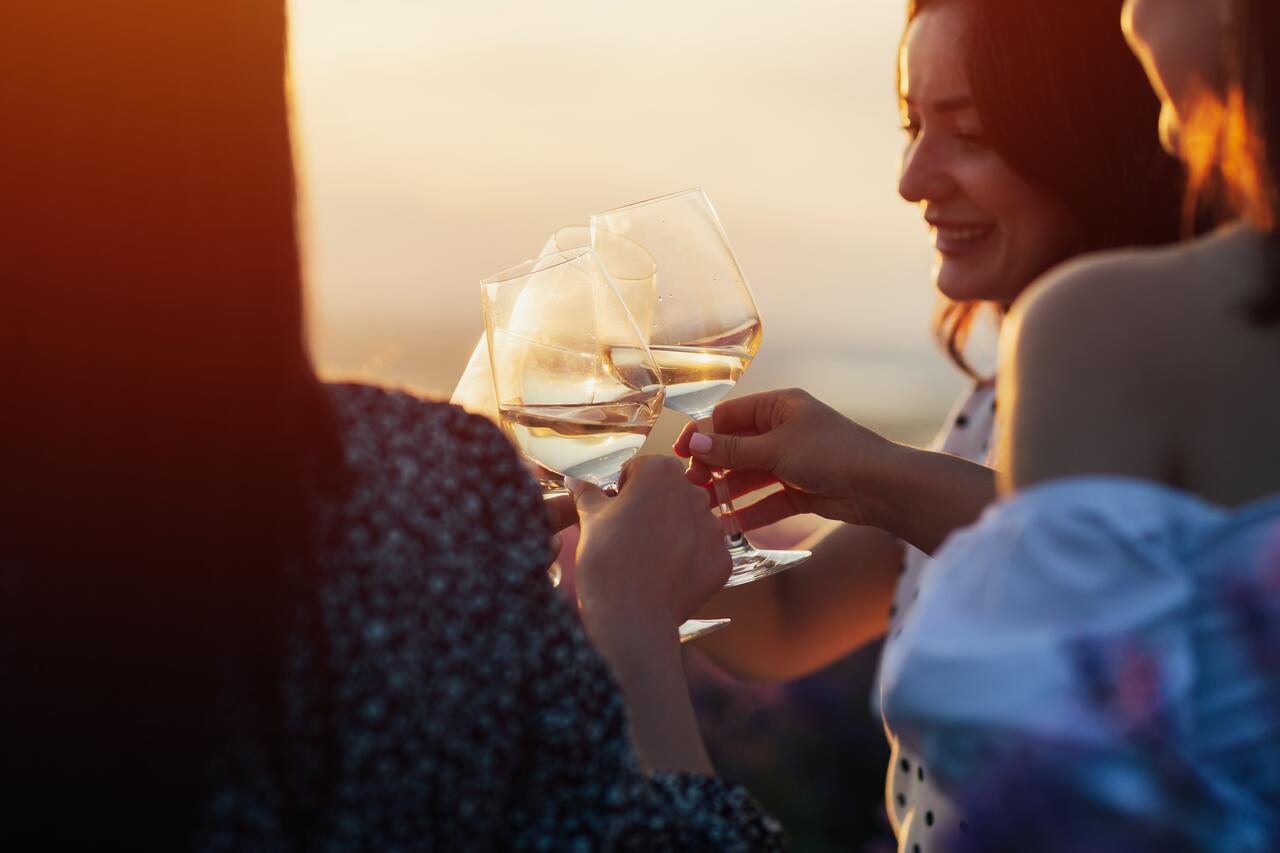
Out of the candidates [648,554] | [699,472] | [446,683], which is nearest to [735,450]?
[699,472]

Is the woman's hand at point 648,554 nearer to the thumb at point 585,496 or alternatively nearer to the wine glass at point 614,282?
the thumb at point 585,496

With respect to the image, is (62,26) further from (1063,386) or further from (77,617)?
(1063,386)

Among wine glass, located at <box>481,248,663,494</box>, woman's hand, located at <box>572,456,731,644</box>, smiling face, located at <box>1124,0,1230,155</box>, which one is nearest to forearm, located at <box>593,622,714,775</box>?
woman's hand, located at <box>572,456,731,644</box>

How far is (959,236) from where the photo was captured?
2406 millimetres

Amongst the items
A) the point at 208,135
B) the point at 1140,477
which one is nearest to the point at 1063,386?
the point at 1140,477

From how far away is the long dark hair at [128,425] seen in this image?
107 cm

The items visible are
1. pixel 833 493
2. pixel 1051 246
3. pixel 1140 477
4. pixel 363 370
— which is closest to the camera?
pixel 1140 477

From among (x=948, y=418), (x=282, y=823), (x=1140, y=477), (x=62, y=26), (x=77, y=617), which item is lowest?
(x=948, y=418)

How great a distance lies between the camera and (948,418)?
8.93 ft

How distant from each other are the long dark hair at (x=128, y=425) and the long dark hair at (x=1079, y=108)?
5.00ft

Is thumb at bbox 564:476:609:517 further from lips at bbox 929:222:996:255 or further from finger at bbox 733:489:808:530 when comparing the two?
lips at bbox 929:222:996:255

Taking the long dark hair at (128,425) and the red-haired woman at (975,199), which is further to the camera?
the red-haired woman at (975,199)

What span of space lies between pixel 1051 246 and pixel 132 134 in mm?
1722

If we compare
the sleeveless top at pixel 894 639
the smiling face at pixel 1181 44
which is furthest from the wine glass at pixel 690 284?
the smiling face at pixel 1181 44
